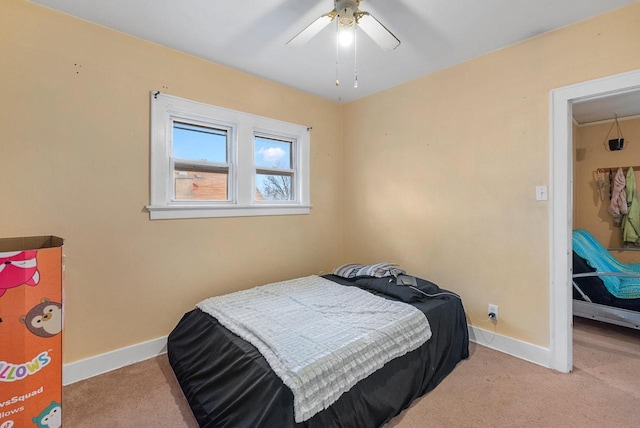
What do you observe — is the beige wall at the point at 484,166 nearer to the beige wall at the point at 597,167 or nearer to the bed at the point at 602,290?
the bed at the point at 602,290

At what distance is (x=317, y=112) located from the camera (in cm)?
334

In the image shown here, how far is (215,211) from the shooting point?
2.54 meters

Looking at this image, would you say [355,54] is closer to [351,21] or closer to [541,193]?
[351,21]

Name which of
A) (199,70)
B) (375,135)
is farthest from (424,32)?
(199,70)

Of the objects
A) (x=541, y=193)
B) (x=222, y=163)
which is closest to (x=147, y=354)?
(x=222, y=163)

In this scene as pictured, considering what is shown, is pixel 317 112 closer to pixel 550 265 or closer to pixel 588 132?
pixel 550 265

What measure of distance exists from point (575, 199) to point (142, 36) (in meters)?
5.46

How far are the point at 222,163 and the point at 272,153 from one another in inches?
24.5

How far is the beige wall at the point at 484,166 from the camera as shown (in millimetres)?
2031

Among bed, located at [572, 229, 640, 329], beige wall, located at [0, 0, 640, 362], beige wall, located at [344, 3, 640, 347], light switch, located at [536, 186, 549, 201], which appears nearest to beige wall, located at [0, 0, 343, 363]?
beige wall, located at [0, 0, 640, 362]

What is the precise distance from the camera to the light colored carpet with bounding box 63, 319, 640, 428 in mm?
1583

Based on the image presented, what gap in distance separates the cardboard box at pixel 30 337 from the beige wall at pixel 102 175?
4.88ft

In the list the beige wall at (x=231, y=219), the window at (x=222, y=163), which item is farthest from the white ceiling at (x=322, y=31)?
the window at (x=222, y=163)

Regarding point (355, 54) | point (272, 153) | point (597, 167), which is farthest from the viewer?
point (597, 167)
